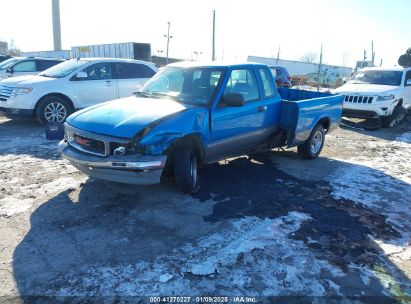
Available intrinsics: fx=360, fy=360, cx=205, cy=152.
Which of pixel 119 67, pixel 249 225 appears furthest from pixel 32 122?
pixel 249 225

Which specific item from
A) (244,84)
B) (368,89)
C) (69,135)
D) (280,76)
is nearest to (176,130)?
(69,135)

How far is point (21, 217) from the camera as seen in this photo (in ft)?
13.7

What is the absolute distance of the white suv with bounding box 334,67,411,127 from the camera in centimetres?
1141

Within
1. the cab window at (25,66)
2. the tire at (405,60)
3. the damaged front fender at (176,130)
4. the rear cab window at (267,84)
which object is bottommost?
the damaged front fender at (176,130)

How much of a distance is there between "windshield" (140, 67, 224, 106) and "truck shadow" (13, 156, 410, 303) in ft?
4.25

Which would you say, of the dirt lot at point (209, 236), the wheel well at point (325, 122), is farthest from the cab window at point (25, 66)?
the wheel well at point (325, 122)

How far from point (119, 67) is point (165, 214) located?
6729 millimetres

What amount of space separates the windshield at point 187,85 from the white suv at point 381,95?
25.5 feet

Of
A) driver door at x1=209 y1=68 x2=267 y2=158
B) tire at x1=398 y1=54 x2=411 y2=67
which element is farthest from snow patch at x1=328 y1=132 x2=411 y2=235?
tire at x1=398 y1=54 x2=411 y2=67

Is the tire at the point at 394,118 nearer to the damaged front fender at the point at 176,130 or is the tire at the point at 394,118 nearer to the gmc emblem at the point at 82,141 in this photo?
the damaged front fender at the point at 176,130

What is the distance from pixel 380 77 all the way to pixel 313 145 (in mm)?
6967

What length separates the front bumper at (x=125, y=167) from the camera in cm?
412

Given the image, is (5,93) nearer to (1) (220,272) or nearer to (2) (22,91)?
(2) (22,91)

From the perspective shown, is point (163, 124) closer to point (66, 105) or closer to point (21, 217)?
point (21, 217)
